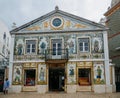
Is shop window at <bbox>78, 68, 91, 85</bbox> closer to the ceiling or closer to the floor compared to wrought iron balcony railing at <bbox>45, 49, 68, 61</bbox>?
closer to the floor

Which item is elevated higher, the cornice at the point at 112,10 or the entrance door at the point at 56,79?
the cornice at the point at 112,10

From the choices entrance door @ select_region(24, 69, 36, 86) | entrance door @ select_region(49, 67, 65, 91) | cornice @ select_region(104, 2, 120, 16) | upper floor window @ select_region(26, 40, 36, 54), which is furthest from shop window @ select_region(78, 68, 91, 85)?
cornice @ select_region(104, 2, 120, 16)

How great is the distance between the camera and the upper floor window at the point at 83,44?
69.0 ft

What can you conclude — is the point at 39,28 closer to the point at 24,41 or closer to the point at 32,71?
the point at 24,41

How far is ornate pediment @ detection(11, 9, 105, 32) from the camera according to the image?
21.4 metres

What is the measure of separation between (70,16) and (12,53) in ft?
24.5

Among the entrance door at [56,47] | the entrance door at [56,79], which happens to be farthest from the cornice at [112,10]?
the entrance door at [56,79]

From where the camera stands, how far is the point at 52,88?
853 inches

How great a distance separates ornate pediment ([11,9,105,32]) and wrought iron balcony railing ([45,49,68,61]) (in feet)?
7.66

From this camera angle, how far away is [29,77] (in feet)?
69.7

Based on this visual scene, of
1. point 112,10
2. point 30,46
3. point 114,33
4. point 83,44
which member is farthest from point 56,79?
point 112,10

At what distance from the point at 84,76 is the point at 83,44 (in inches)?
133

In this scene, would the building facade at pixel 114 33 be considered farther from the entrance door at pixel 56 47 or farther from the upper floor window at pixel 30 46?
the upper floor window at pixel 30 46

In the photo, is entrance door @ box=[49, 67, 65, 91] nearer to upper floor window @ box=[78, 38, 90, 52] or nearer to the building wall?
upper floor window @ box=[78, 38, 90, 52]
